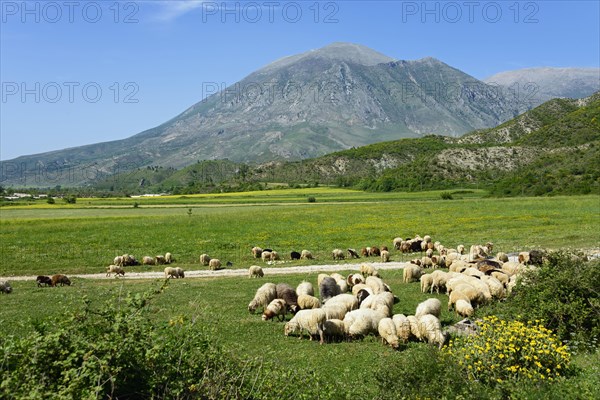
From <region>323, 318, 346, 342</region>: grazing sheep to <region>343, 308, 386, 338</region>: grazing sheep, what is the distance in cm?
18

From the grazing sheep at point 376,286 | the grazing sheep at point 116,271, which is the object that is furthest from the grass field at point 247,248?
the grazing sheep at point 116,271

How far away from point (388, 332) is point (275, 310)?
507 cm

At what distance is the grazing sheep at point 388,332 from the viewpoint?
13789mm

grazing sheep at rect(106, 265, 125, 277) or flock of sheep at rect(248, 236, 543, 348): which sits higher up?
flock of sheep at rect(248, 236, 543, 348)

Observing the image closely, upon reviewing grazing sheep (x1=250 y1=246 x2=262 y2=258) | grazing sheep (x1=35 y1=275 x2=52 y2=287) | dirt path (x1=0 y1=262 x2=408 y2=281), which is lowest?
dirt path (x1=0 y1=262 x2=408 y2=281)

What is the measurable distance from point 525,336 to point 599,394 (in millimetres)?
1921

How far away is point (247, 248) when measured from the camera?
133ft

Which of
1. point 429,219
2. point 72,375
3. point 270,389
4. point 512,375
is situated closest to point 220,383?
point 270,389

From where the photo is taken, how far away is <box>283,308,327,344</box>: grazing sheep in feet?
49.3

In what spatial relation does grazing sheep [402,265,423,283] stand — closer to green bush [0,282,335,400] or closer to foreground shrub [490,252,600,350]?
foreground shrub [490,252,600,350]

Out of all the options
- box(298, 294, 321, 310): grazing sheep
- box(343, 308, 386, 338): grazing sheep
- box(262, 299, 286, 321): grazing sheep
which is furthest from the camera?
box(298, 294, 321, 310): grazing sheep

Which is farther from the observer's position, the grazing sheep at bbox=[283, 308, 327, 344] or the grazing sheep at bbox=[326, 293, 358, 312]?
the grazing sheep at bbox=[326, 293, 358, 312]

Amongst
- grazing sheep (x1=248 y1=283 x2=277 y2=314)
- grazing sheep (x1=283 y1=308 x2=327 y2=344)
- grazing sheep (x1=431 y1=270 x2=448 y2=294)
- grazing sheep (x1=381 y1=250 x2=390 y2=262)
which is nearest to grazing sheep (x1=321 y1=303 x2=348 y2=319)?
grazing sheep (x1=283 y1=308 x2=327 y2=344)

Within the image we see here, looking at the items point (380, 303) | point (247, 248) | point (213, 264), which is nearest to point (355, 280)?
point (380, 303)
